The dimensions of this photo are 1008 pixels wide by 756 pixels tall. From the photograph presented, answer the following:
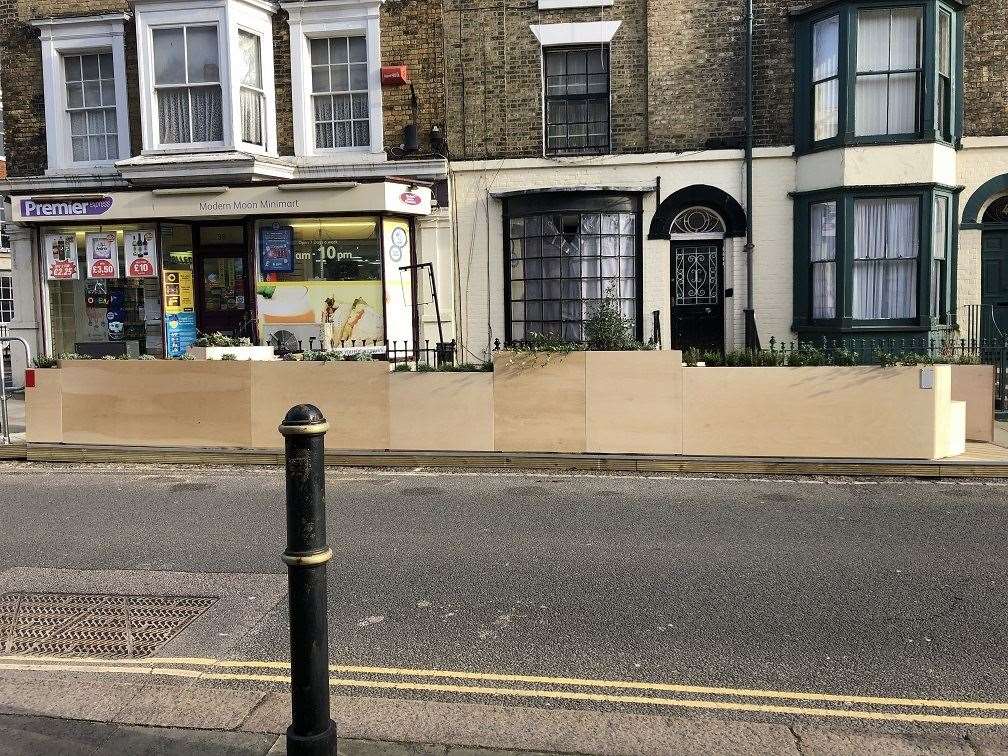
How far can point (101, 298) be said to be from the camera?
54.1 feet

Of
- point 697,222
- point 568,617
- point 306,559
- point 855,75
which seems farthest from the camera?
point 697,222

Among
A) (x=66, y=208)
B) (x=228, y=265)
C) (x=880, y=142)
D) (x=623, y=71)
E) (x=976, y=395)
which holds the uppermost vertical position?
(x=623, y=71)

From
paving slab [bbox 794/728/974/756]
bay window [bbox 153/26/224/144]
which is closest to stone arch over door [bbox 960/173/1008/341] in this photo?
paving slab [bbox 794/728/974/756]

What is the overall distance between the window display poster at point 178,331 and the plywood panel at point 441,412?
7075 mm

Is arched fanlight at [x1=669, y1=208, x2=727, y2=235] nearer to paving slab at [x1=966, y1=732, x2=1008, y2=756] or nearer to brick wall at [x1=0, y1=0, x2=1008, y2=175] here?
brick wall at [x1=0, y1=0, x2=1008, y2=175]

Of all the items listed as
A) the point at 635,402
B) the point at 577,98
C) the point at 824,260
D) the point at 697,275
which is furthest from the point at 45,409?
the point at 824,260

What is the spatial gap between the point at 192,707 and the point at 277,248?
12.3 meters

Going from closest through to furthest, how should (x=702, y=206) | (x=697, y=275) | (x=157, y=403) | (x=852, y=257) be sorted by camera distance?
(x=157, y=403)
(x=852, y=257)
(x=702, y=206)
(x=697, y=275)

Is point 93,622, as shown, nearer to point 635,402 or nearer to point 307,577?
point 307,577

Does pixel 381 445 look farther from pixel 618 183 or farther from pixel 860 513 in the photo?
pixel 618 183

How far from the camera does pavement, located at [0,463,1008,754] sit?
3943 mm

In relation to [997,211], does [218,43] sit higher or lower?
higher

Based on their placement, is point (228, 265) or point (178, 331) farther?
point (228, 265)

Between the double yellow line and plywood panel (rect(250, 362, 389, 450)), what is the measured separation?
224 inches
